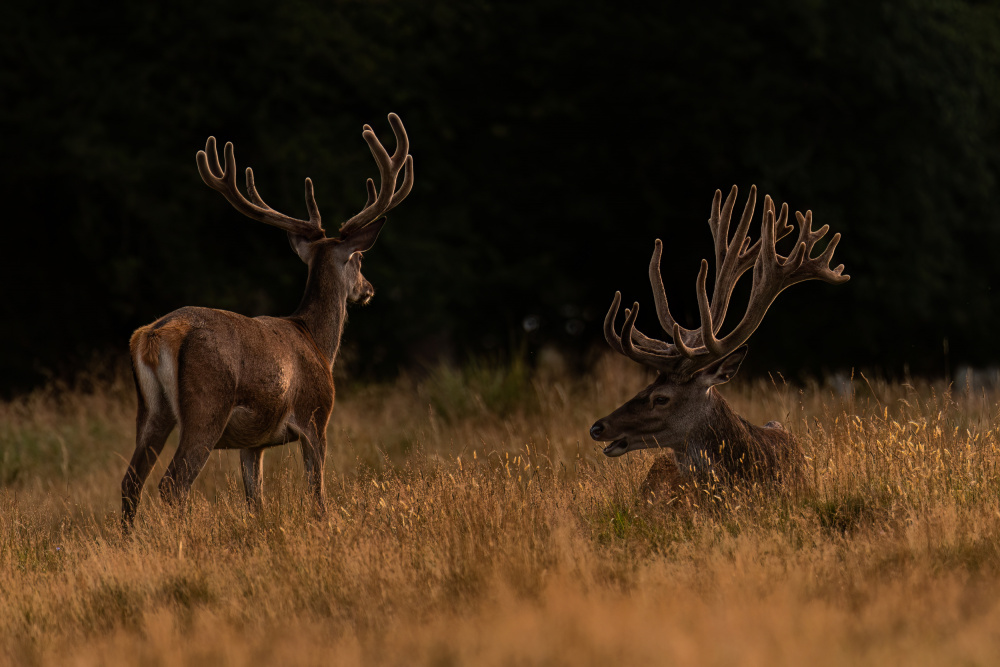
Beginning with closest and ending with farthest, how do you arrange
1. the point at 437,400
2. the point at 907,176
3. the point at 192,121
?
the point at 437,400 → the point at 192,121 → the point at 907,176

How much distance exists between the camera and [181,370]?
6297mm

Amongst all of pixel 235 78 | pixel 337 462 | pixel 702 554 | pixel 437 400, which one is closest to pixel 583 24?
pixel 235 78

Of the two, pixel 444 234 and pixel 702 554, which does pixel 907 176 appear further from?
pixel 702 554

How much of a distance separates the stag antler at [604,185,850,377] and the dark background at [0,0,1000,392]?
9205 millimetres

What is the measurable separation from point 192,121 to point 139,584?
448 inches

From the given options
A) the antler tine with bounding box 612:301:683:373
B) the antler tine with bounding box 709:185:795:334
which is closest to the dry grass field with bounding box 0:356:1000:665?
the antler tine with bounding box 612:301:683:373

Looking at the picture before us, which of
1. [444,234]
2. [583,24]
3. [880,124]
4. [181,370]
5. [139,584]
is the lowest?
[139,584]

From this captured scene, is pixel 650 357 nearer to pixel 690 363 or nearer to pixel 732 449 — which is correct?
pixel 690 363

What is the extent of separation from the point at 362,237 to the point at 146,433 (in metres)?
2.11

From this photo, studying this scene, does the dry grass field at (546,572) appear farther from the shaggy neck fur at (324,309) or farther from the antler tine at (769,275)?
the shaggy neck fur at (324,309)

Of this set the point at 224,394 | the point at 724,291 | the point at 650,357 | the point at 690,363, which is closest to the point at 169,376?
the point at 224,394

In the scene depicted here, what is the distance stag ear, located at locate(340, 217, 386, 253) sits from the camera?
7.86 metres

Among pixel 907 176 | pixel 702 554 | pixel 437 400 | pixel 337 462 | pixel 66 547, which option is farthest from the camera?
pixel 907 176

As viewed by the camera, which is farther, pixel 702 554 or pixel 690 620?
pixel 702 554
